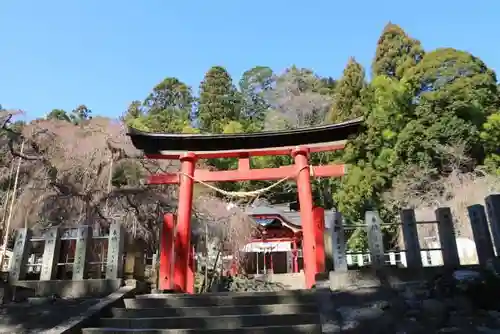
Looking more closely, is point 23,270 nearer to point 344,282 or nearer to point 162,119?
point 344,282

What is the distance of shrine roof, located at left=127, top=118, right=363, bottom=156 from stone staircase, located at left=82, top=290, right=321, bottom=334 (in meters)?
4.34

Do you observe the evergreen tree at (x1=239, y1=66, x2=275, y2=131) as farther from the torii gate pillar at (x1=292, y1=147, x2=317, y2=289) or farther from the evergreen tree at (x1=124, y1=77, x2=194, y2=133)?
the torii gate pillar at (x1=292, y1=147, x2=317, y2=289)

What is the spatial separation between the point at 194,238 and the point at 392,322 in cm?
1371

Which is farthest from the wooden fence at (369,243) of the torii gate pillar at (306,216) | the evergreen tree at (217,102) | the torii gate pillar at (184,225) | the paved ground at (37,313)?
the evergreen tree at (217,102)

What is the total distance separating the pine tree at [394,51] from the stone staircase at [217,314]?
26624mm

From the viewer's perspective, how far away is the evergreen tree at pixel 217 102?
1645 inches

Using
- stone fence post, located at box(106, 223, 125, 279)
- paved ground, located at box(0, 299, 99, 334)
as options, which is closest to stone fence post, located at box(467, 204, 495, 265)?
stone fence post, located at box(106, 223, 125, 279)

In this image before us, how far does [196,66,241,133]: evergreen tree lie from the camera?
4178 cm

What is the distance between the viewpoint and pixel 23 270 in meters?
7.16

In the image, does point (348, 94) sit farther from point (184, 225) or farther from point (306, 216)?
point (184, 225)

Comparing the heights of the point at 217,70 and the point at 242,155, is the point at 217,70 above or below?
above

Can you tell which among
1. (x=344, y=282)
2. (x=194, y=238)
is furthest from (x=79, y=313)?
(x=194, y=238)

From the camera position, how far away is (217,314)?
577 cm

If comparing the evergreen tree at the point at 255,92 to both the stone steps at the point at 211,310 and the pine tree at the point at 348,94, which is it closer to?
the pine tree at the point at 348,94
